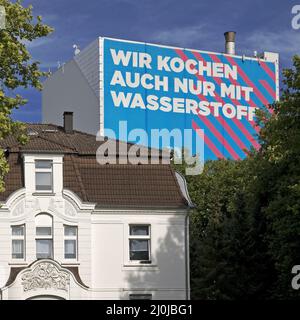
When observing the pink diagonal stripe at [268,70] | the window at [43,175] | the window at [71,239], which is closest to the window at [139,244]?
the window at [71,239]

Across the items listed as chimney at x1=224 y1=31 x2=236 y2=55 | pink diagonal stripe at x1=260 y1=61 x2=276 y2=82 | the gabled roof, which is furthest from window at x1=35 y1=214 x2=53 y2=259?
chimney at x1=224 y1=31 x2=236 y2=55

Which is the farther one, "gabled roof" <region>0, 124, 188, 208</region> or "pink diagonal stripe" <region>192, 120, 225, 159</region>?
"pink diagonal stripe" <region>192, 120, 225, 159</region>

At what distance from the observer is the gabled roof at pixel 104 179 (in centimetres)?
3612

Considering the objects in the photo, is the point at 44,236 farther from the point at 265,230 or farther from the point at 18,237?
the point at 265,230

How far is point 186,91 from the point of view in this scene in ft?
274

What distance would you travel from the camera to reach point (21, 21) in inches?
998

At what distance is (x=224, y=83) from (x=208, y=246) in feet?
156

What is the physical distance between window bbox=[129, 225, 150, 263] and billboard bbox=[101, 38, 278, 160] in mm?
38227

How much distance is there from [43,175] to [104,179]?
282 centimetres

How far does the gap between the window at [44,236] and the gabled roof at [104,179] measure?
1.73 metres

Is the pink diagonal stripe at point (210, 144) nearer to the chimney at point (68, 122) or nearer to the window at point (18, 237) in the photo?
the chimney at point (68, 122)

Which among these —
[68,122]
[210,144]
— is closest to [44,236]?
[68,122]

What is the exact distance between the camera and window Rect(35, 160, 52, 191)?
36062 millimetres

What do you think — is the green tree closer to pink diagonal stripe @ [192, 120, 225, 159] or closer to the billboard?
the billboard
